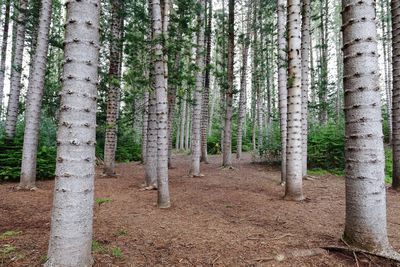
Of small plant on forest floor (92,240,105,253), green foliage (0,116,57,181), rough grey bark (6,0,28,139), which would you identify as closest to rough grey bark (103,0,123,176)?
green foliage (0,116,57,181)

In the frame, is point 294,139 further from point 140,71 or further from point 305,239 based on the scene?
point 140,71

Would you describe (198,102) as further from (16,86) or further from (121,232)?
(121,232)

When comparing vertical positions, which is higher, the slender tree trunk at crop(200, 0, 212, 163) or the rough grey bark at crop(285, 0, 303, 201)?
the slender tree trunk at crop(200, 0, 212, 163)

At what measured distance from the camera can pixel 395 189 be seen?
6.61 meters

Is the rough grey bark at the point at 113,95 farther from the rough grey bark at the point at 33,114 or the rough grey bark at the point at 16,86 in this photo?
the rough grey bark at the point at 16,86

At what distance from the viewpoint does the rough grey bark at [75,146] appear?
2266mm

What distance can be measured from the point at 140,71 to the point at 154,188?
3067 millimetres

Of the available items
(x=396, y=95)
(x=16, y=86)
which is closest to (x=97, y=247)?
(x=396, y=95)

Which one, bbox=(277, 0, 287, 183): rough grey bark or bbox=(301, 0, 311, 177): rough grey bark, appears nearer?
bbox=(277, 0, 287, 183): rough grey bark

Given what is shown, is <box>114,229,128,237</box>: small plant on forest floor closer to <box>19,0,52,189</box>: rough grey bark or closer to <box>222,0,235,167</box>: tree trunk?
<box>19,0,52,189</box>: rough grey bark

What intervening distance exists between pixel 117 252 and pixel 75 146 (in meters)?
1.26

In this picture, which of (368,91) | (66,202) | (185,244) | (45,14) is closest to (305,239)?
(185,244)

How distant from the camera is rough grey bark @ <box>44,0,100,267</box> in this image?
7.43 feet

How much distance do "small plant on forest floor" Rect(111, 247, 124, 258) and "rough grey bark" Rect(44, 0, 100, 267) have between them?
41 cm
